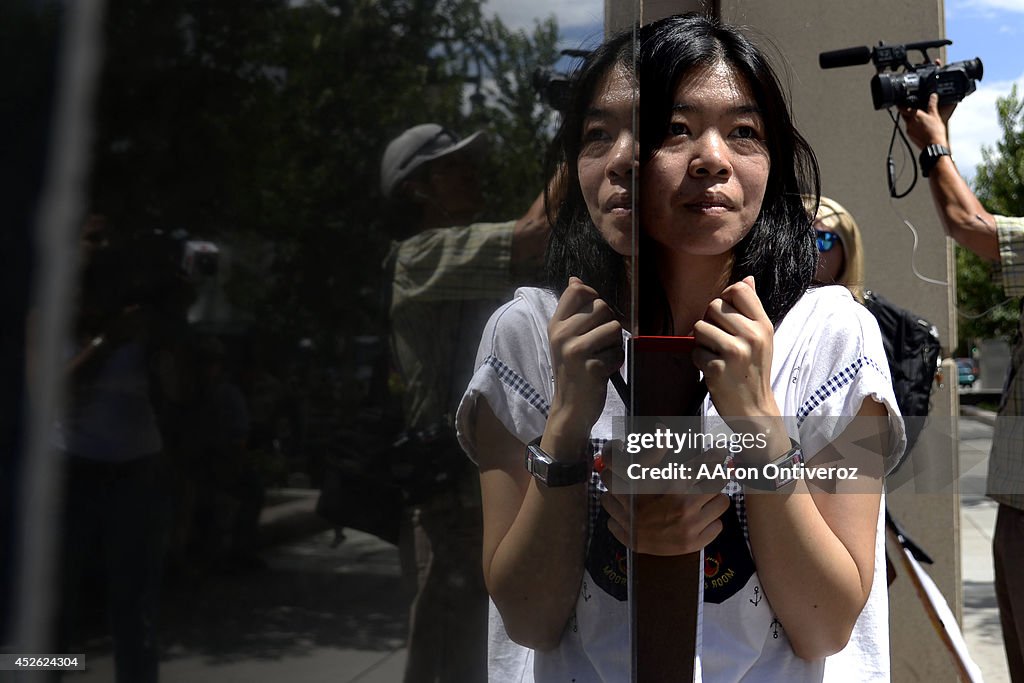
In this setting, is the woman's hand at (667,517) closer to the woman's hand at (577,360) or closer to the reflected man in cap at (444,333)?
the woman's hand at (577,360)

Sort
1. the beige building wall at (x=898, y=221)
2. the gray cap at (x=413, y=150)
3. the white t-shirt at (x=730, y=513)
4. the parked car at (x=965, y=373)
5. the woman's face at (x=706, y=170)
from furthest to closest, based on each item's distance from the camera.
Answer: the parked car at (x=965, y=373)
the beige building wall at (x=898, y=221)
the woman's face at (x=706, y=170)
the white t-shirt at (x=730, y=513)
the gray cap at (x=413, y=150)

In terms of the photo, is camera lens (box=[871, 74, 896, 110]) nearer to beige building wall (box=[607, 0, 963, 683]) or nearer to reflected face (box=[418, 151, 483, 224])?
beige building wall (box=[607, 0, 963, 683])

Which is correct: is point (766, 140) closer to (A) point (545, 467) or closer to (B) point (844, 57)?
(A) point (545, 467)

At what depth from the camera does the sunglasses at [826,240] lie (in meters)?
2.38

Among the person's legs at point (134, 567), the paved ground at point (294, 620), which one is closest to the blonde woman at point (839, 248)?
the paved ground at point (294, 620)

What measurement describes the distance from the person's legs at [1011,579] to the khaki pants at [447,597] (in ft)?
6.10

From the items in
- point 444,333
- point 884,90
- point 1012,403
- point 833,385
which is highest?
point 884,90

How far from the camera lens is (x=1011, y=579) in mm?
2408

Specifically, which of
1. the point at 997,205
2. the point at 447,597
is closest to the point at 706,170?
the point at 447,597

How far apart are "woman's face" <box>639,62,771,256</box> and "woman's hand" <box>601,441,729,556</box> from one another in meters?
0.33

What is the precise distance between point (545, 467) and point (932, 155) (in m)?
1.82

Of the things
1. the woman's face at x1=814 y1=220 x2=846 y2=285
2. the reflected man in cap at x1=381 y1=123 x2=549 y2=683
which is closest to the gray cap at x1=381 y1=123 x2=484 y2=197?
the reflected man in cap at x1=381 y1=123 x2=549 y2=683

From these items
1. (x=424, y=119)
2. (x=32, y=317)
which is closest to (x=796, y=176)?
(x=424, y=119)

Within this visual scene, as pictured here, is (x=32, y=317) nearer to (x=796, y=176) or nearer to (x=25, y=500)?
(x=25, y=500)
